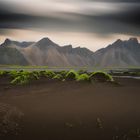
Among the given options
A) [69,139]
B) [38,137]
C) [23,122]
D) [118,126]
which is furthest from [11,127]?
[118,126]

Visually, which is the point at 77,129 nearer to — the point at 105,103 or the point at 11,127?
the point at 11,127

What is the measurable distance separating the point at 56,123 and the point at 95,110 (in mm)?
2044

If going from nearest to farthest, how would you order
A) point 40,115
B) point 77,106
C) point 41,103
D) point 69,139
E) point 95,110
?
point 69,139, point 40,115, point 95,110, point 77,106, point 41,103

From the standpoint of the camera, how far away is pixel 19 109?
9836mm

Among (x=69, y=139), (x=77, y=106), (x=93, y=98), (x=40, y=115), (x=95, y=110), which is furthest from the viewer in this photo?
(x=93, y=98)

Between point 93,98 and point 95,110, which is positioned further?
point 93,98

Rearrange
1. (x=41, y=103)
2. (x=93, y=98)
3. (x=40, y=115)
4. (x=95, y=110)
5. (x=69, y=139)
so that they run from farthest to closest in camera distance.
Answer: (x=93, y=98) < (x=41, y=103) < (x=95, y=110) < (x=40, y=115) < (x=69, y=139)

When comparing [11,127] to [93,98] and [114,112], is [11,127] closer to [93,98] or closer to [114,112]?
[114,112]

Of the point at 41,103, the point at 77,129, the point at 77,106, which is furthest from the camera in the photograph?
the point at 41,103

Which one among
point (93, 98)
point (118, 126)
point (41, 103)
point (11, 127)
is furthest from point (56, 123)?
point (93, 98)

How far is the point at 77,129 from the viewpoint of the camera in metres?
7.54

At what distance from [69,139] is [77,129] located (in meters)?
0.75

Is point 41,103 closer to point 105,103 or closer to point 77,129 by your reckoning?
point 105,103

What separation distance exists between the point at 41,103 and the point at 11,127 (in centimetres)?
331
